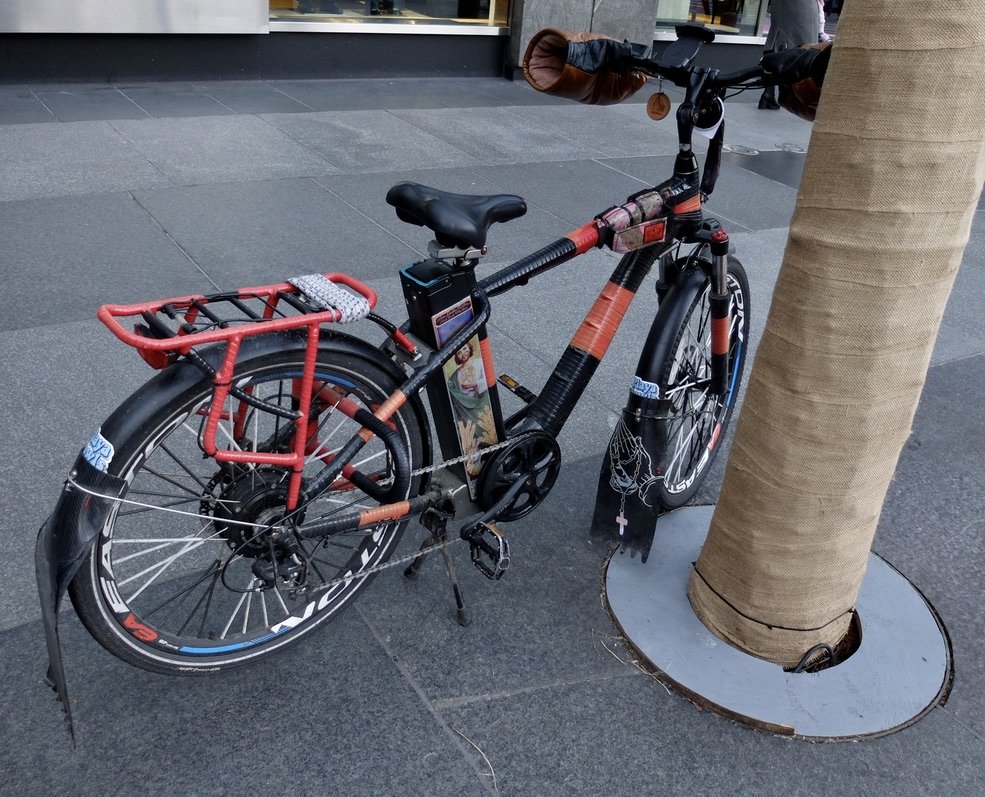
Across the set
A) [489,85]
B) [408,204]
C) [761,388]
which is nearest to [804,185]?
[761,388]

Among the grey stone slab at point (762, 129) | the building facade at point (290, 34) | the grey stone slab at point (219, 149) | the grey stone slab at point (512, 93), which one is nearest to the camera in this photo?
A: the grey stone slab at point (219, 149)

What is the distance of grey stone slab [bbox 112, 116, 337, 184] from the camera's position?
21.9ft

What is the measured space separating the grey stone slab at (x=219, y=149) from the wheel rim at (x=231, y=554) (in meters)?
3.66

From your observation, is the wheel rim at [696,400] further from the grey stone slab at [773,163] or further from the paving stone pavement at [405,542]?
the grey stone slab at [773,163]

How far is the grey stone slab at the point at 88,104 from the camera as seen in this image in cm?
773

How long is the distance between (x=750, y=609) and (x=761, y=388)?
0.70 m

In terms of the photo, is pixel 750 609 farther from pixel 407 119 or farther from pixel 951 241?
pixel 407 119

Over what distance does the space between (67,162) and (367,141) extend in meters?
2.27

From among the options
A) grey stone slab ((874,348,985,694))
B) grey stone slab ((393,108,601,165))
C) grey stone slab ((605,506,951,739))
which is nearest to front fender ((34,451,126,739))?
grey stone slab ((605,506,951,739))

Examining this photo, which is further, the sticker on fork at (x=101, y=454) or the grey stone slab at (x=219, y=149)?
the grey stone slab at (x=219, y=149)

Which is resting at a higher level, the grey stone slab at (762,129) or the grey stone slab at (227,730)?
the grey stone slab at (762,129)

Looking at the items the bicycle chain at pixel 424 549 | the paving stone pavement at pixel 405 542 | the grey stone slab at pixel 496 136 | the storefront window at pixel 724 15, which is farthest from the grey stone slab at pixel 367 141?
the storefront window at pixel 724 15

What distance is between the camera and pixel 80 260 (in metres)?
5.18

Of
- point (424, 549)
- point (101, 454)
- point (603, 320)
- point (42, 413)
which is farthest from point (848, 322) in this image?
point (42, 413)
